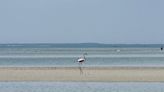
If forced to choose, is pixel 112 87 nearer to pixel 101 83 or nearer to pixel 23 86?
pixel 101 83

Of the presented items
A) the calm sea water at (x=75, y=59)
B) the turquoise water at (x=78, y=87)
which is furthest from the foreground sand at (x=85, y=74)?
the calm sea water at (x=75, y=59)

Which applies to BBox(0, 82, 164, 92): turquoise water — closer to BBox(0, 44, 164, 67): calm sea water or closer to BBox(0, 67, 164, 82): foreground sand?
BBox(0, 67, 164, 82): foreground sand

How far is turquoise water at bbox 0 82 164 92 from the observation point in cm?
2303

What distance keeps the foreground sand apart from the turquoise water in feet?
5.79

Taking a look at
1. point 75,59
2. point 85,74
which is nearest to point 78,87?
point 85,74

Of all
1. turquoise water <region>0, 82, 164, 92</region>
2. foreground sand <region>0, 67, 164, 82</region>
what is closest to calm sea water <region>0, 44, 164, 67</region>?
foreground sand <region>0, 67, 164, 82</region>

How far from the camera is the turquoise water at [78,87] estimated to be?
907 inches

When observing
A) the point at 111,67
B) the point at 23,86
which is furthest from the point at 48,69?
the point at 23,86

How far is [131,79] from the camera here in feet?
90.2

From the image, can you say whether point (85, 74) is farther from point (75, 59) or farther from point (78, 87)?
point (75, 59)

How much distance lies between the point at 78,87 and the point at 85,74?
5535 millimetres

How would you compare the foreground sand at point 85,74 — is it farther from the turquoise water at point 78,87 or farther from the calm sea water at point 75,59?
the calm sea water at point 75,59

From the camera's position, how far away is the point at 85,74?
29719 mm

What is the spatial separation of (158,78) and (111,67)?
258 inches
